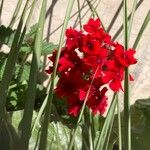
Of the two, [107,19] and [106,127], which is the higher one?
[107,19]

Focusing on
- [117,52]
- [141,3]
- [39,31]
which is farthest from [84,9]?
[39,31]

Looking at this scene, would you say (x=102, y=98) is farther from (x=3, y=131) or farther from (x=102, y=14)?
(x=102, y=14)

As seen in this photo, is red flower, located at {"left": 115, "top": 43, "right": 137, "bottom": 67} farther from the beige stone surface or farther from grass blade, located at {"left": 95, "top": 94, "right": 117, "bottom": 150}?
the beige stone surface

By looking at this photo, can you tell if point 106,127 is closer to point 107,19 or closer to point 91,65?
point 91,65

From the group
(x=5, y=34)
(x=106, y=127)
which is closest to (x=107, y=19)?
(x=5, y=34)

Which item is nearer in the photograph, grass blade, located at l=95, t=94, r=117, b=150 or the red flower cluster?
grass blade, located at l=95, t=94, r=117, b=150

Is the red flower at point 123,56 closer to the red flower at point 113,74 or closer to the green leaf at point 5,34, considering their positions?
the red flower at point 113,74

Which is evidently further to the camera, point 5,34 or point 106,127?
point 5,34

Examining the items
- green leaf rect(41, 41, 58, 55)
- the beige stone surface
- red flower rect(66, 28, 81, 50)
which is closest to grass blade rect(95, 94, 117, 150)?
red flower rect(66, 28, 81, 50)

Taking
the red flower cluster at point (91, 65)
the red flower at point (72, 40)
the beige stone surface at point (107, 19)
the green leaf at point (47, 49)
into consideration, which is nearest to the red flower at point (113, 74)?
the red flower cluster at point (91, 65)
